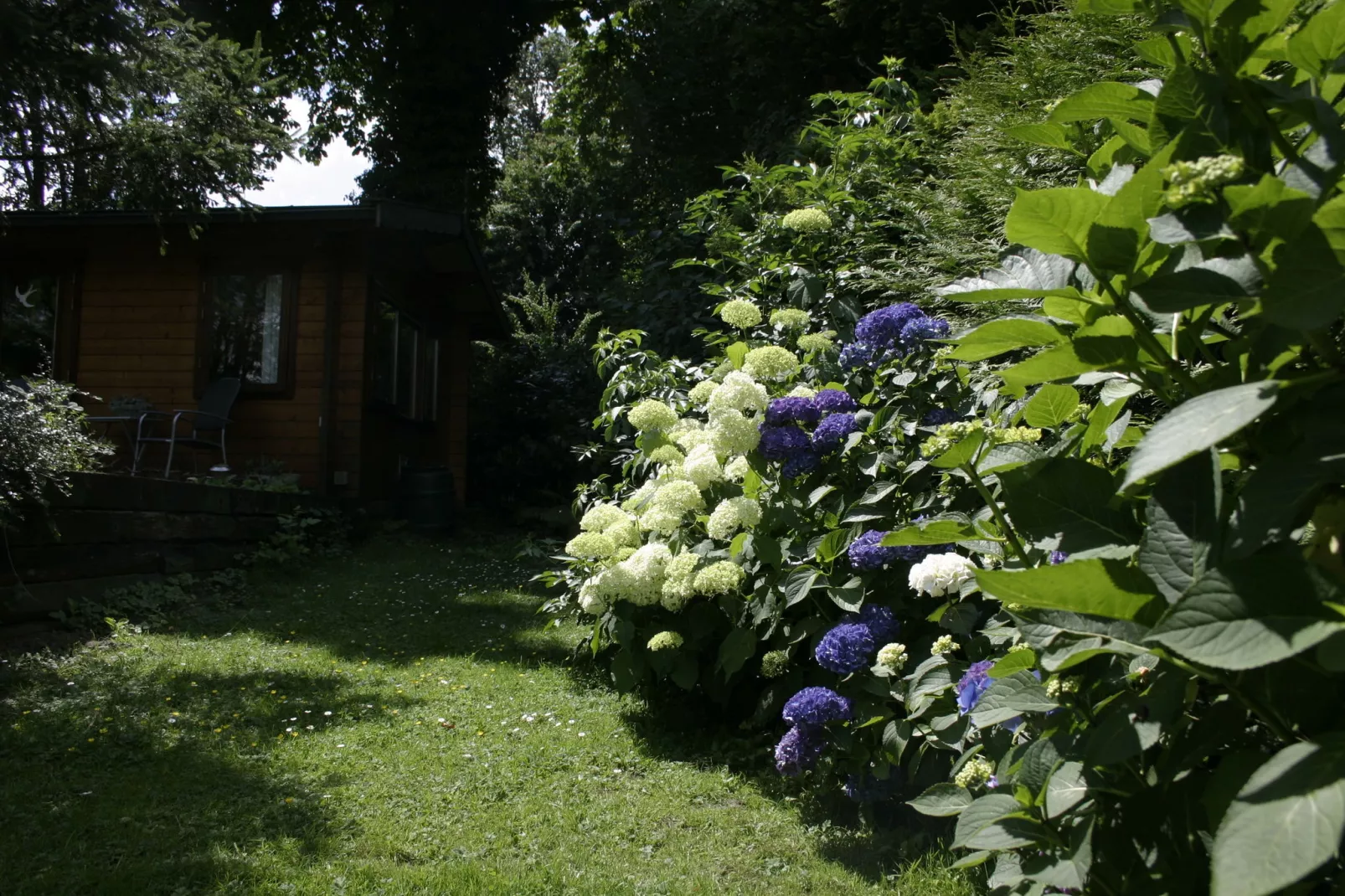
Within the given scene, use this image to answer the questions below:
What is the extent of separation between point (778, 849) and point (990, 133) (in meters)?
3.20

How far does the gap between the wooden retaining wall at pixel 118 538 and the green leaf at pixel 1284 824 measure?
18.1 feet

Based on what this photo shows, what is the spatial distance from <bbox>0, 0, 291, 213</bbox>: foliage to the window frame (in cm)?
255

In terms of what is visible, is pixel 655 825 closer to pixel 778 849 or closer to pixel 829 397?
pixel 778 849

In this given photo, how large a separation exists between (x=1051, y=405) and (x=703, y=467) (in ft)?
7.39

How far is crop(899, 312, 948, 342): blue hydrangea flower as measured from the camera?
312cm

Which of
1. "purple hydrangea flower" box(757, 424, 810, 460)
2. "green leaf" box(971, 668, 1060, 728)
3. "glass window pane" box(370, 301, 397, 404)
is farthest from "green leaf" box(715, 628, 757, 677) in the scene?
"glass window pane" box(370, 301, 397, 404)

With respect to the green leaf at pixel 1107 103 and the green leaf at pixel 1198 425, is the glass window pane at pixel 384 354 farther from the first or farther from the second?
the green leaf at pixel 1198 425

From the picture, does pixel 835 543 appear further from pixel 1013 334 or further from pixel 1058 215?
pixel 1058 215

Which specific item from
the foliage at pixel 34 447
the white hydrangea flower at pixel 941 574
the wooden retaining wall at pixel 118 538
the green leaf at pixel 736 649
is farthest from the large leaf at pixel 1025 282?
the wooden retaining wall at pixel 118 538

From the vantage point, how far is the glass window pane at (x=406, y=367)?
38.4ft

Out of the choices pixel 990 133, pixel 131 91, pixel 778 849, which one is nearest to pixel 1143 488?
pixel 778 849

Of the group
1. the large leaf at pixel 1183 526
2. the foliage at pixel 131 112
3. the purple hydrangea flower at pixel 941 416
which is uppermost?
the foliage at pixel 131 112

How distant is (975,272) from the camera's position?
153 inches

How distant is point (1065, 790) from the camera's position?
1.09 meters
